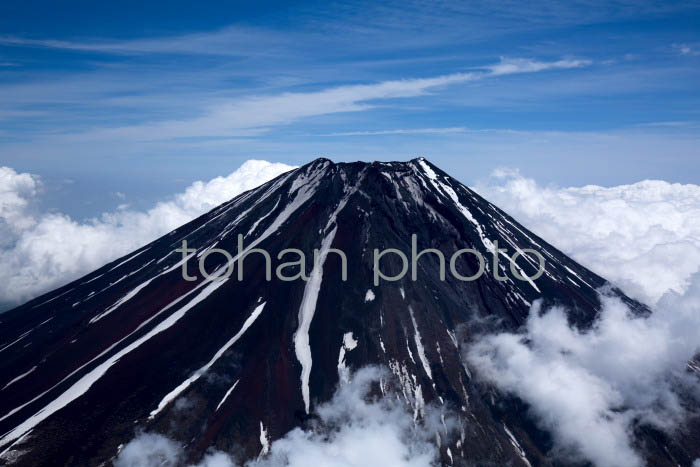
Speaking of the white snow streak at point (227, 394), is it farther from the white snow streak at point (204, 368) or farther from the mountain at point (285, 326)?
the white snow streak at point (204, 368)

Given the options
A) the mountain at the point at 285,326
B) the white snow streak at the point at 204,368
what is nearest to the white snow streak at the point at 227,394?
the mountain at the point at 285,326

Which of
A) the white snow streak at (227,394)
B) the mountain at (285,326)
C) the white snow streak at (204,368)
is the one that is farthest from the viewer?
the white snow streak at (227,394)

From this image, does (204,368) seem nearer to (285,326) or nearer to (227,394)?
(227,394)

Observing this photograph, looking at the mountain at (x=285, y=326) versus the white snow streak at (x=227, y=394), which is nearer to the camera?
the mountain at (x=285, y=326)

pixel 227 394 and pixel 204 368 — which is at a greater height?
pixel 204 368

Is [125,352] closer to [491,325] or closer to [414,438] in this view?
[414,438]

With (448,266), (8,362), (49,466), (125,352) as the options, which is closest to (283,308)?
(125,352)

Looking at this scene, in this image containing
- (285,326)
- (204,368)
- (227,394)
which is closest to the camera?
(227,394)

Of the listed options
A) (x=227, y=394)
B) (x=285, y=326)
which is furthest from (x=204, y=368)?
(x=285, y=326)
